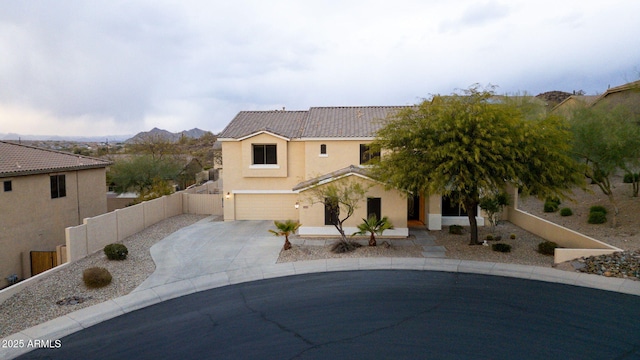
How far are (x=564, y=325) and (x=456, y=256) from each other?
651 centimetres

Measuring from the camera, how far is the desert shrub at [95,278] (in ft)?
44.9

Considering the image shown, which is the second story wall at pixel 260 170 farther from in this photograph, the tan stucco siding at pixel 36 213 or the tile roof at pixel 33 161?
the tan stucco siding at pixel 36 213

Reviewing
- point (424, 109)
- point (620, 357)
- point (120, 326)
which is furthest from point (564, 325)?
point (120, 326)

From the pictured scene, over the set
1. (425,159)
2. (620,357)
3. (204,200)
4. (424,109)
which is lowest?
(620,357)

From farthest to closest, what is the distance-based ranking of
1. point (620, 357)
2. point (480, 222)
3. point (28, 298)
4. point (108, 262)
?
point (480, 222), point (108, 262), point (28, 298), point (620, 357)

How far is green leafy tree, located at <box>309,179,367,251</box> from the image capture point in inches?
712

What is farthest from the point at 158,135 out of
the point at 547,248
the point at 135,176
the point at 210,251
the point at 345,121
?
the point at 547,248

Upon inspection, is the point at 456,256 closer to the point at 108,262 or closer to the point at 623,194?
the point at 108,262

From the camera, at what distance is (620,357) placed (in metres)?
9.05

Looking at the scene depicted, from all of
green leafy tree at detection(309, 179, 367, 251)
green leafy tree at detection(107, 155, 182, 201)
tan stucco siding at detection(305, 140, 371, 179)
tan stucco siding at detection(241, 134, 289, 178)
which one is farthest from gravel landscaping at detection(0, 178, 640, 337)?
green leafy tree at detection(107, 155, 182, 201)

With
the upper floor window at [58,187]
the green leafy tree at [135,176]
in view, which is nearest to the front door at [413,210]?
the green leafy tree at [135,176]

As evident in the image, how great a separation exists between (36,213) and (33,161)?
2987 millimetres

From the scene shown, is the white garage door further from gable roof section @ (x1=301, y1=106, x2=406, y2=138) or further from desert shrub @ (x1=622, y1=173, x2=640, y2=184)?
desert shrub @ (x1=622, y1=173, x2=640, y2=184)

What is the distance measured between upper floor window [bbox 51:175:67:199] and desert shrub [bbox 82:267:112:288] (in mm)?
10415
